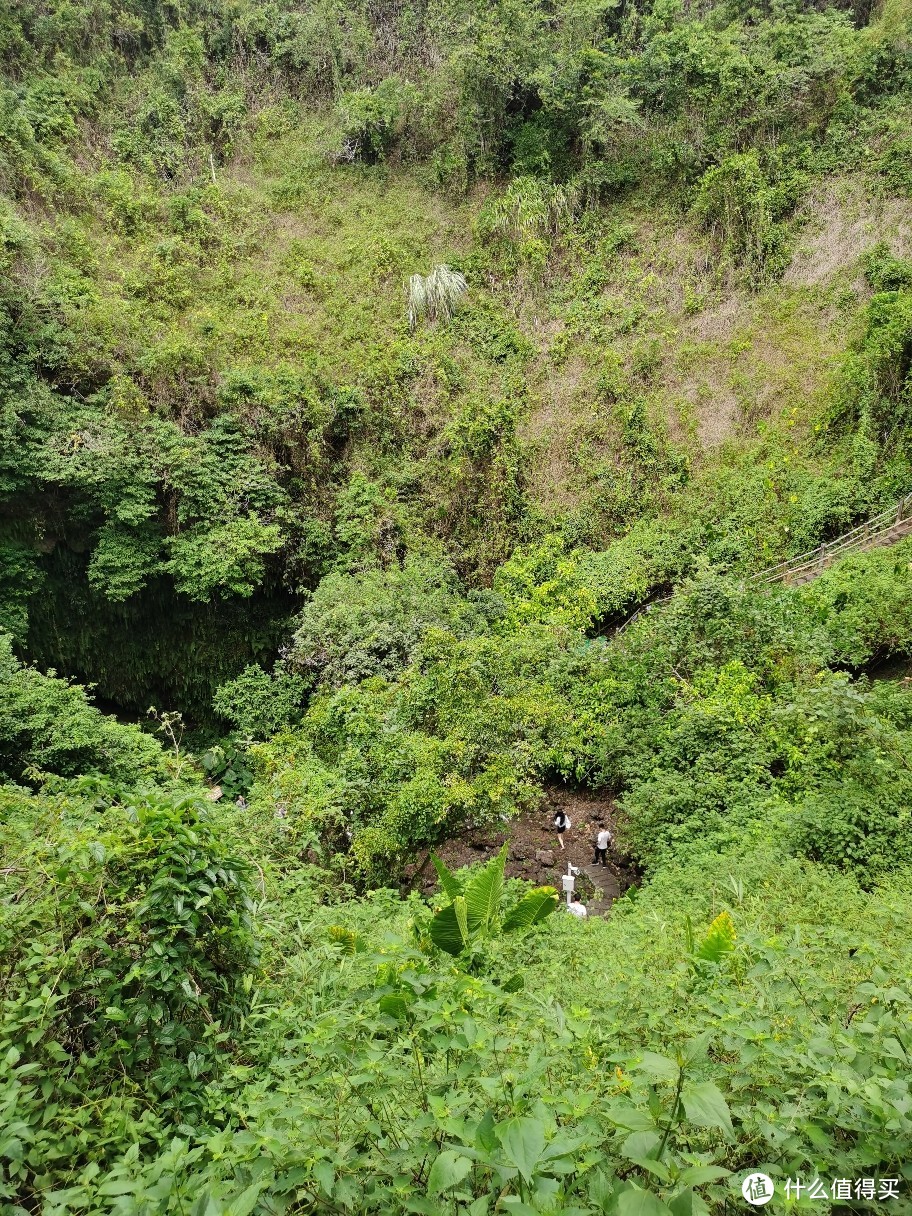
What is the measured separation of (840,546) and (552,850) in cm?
611

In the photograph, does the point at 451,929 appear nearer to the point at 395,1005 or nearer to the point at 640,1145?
the point at 395,1005

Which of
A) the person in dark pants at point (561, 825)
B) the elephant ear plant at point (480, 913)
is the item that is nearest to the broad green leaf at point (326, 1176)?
the elephant ear plant at point (480, 913)

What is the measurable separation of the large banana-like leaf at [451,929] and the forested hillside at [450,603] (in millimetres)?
32

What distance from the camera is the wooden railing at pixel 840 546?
381 inches

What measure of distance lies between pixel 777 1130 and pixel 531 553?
10305 millimetres

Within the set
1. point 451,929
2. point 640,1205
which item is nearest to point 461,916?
point 451,929

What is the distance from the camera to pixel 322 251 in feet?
49.5

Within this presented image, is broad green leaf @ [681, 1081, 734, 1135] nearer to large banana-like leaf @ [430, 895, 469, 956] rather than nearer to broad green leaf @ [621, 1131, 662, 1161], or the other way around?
broad green leaf @ [621, 1131, 662, 1161]

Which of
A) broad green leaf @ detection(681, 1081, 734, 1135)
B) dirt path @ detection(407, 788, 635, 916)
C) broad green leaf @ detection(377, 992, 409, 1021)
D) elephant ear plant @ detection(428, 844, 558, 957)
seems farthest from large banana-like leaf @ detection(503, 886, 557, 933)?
broad green leaf @ detection(681, 1081, 734, 1135)

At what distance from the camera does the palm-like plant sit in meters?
13.9

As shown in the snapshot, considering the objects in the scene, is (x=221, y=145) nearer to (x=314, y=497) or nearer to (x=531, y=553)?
(x=314, y=497)

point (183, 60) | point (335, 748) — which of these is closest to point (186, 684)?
point (335, 748)

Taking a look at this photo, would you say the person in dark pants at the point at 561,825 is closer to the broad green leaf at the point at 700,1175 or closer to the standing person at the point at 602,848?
the standing person at the point at 602,848

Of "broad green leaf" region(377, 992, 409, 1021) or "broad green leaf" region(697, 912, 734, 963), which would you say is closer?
"broad green leaf" region(377, 992, 409, 1021)
